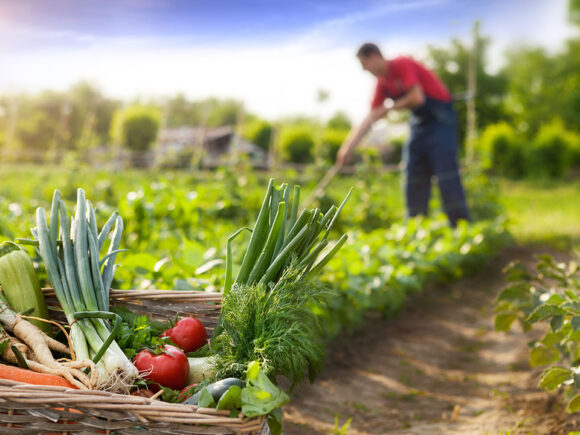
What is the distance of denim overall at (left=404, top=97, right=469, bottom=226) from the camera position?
18.3 ft

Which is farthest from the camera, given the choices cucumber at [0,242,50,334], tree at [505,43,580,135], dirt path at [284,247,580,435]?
tree at [505,43,580,135]

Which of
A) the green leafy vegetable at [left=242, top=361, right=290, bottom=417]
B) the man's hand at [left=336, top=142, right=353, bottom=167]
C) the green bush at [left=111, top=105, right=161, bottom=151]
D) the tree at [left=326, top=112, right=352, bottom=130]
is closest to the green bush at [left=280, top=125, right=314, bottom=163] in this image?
the green bush at [left=111, top=105, right=161, bottom=151]

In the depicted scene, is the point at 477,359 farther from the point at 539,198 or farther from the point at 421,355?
the point at 539,198

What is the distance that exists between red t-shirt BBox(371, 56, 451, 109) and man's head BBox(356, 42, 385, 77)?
16 cm


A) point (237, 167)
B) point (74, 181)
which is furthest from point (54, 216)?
point (74, 181)

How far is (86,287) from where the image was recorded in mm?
1651

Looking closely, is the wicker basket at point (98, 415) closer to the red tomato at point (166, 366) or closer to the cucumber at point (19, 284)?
the red tomato at point (166, 366)

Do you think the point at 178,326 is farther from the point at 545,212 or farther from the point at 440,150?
the point at 545,212

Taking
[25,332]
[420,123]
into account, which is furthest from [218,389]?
[420,123]

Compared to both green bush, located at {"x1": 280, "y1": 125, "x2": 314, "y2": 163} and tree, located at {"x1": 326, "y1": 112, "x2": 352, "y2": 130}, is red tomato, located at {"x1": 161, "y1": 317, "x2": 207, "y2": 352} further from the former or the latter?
tree, located at {"x1": 326, "y1": 112, "x2": 352, "y2": 130}

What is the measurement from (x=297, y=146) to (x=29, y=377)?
56.0ft

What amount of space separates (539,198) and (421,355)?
9279mm

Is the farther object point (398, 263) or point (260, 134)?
point (260, 134)

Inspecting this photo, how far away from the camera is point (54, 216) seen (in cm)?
178
